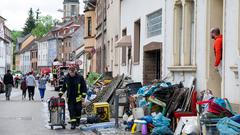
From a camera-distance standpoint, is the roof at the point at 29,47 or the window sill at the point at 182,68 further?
the roof at the point at 29,47

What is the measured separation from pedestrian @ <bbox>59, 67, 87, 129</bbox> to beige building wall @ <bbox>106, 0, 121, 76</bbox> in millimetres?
10044

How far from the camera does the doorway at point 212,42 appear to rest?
13320 millimetres

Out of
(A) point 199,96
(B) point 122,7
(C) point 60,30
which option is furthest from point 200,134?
(C) point 60,30

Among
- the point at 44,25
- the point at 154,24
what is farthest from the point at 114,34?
the point at 44,25

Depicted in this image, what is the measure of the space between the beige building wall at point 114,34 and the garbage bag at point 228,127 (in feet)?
56.1

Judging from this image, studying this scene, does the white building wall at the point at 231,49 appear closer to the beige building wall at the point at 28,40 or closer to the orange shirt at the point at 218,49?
the orange shirt at the point at 218,49

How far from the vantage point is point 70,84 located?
54.9 feet

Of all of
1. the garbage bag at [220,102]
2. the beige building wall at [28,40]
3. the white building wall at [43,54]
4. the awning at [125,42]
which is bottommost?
the garbage bag at [220,102]

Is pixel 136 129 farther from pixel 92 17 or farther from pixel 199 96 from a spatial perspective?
pixel 92 17

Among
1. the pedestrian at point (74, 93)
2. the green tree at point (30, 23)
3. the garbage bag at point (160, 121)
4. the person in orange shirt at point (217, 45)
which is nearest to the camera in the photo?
the person in orange shirt at point (217, 45)

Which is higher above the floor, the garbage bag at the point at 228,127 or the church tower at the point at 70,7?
the church tower at the point at 70,7

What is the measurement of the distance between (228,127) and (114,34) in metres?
21.0

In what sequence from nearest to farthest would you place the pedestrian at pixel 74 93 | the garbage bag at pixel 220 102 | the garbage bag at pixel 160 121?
1. the garbage bag at pixel 220 102
2. the garbage bag at pixel 160 121
3. the pedestrian at pixel 74 93

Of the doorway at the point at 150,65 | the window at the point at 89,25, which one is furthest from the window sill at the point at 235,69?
the window at the point at 89,25
